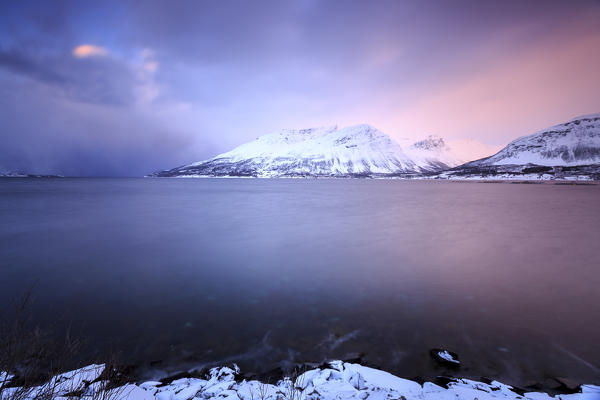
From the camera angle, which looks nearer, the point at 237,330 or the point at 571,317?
the point at 237,330

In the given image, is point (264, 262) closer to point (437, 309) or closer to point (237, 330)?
point (237, 330)

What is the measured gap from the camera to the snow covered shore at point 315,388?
5.08 m

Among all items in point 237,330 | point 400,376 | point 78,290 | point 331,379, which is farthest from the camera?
point 78,290

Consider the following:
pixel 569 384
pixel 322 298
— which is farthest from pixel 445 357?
pixel 322 298

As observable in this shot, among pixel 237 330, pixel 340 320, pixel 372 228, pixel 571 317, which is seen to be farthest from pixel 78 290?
pixel 372 228

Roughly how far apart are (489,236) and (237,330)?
21692 mm

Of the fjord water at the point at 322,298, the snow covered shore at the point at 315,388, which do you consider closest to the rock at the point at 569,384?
the snow covered shore at the point at 315,388

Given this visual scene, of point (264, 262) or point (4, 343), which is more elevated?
point (4, 343)

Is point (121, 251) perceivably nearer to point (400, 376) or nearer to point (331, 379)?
point (331, 379)

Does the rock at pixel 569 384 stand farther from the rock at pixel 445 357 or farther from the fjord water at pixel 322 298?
the rock at pixel 445 357

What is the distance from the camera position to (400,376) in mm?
6102

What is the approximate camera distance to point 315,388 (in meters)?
5.37

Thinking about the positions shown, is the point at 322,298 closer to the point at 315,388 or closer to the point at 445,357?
the point at 445,357

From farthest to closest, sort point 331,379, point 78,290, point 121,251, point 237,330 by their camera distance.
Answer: point 121,251, point 78,290, point 237,330, point 331,379
